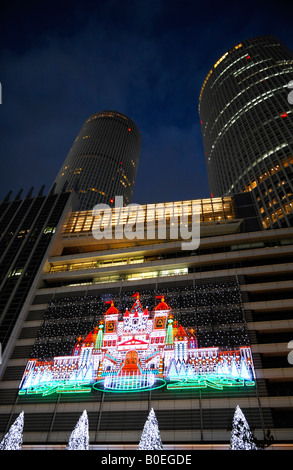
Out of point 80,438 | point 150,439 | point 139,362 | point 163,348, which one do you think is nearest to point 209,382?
point 163,348

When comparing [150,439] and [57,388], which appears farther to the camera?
[57,388]

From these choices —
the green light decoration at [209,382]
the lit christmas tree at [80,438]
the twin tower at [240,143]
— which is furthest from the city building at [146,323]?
the twin tower at [240,143]

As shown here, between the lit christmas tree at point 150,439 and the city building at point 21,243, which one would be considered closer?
the lit christmas tree at point 150,439

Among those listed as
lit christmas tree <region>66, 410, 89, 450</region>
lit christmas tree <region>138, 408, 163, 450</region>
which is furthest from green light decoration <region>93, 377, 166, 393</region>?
lit christmas tree <region>138, 408, 163, 450</region>

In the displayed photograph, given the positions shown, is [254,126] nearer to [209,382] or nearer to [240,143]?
[240,143]

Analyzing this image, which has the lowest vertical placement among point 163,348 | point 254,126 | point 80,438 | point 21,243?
point 80,438

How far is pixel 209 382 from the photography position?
28.6 meters

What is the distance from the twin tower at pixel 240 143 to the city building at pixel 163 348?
26.0 metres

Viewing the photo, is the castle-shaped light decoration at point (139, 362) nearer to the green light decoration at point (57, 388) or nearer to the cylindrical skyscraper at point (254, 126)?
the green light decoration at point (57, 388)

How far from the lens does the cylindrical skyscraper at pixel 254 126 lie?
7144 centimetres

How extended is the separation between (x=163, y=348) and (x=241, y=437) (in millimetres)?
12898

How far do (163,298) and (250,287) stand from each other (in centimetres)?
1017

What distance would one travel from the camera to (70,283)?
45188 millimetres

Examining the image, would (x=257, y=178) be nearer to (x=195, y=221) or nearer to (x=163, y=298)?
(x=195, y=221)
